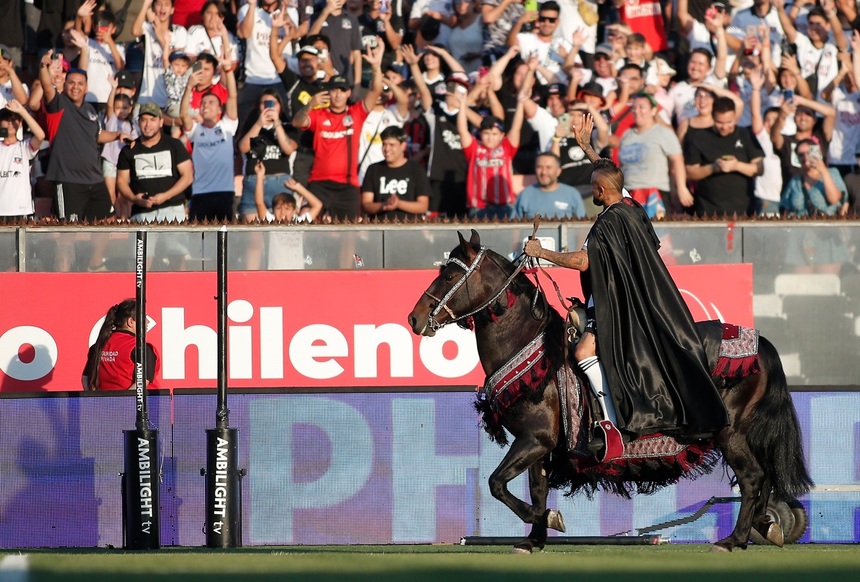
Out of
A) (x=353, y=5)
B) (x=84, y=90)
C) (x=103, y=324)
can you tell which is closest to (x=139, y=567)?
(x=103, y=324)

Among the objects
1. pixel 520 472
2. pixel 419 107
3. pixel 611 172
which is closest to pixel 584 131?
pixel 611 172

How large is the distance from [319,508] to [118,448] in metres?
1.86

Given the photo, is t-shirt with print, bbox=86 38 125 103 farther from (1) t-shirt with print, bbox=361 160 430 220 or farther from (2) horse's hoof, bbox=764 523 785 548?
(2) horse's hoof, bbox=764 523 785 548

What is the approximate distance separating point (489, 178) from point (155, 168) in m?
3.88

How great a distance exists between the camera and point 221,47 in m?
17.3

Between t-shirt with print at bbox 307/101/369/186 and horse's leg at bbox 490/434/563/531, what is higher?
t-shirt with print at bbox 307/101/369/186

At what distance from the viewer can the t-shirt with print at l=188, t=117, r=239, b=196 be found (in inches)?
631

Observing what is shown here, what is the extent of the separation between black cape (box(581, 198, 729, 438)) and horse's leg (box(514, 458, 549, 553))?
836mm

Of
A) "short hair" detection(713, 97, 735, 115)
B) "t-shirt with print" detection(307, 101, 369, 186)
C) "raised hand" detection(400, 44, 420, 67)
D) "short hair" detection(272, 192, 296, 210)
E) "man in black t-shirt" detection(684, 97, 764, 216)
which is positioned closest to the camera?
"short hair" detection(272, 192, 296, 210)

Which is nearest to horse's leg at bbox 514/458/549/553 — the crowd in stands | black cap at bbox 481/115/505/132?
the crowd in stands

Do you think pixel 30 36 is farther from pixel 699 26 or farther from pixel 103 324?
pixel 699 26

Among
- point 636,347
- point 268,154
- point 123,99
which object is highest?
point 123,99

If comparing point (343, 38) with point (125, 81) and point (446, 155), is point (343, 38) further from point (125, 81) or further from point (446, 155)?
point (125, 81)

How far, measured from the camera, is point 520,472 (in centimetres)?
951
